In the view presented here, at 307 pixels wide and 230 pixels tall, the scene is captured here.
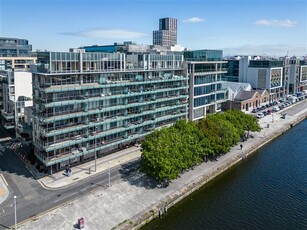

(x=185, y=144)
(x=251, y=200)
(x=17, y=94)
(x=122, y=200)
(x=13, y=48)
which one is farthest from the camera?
(x=13, y=48)

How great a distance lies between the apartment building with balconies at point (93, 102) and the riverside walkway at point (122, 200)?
526 cm

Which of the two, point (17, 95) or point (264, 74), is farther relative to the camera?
point (264, 74)

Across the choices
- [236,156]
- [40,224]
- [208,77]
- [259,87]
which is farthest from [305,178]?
[259,87]

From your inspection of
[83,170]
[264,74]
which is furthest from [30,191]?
[264,74]

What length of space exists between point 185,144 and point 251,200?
53.5ft

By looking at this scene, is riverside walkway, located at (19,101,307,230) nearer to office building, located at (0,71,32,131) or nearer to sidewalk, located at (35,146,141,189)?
sidewalk, located at (35,146,141,189)

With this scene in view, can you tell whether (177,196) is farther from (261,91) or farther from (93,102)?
(261,91)

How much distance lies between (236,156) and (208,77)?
113 ft

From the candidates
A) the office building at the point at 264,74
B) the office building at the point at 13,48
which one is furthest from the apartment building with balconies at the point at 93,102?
the office building at the point at 13,48

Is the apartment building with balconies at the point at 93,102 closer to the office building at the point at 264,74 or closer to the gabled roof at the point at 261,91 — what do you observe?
the gabled roof at the point at 261,91

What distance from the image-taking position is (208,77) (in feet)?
326

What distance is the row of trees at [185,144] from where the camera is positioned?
5469 centimetres

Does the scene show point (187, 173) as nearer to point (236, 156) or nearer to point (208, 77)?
point (236, 156)

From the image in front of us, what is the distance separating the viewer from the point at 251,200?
177ft
